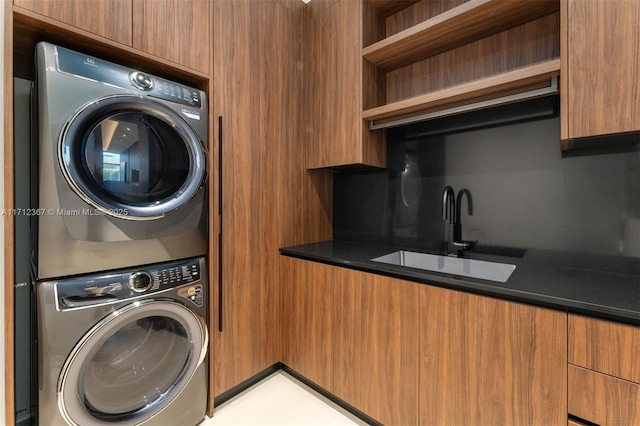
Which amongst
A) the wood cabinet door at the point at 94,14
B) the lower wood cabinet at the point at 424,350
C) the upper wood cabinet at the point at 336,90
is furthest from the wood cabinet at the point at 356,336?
the wood cabinet door at the point at 94,14

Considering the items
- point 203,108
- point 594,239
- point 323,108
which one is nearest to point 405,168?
point 323,108

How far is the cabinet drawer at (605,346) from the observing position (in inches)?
33.2

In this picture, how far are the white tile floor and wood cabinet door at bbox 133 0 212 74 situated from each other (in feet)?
6.07

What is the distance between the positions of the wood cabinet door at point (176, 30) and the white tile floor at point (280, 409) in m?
1.85

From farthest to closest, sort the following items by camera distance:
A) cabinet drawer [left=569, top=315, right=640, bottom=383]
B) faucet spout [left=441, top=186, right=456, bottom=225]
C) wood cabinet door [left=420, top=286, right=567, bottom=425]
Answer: faucet spout [left=441, top=186, right=456, bottom=225] < wood cabinet door [left=420, top=286, right=567, bottom=425] < cabinet drawer [left=569, top=315, right=640, bottom=383]

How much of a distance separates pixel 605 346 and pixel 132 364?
1765mm

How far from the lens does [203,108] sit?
149 centimetres

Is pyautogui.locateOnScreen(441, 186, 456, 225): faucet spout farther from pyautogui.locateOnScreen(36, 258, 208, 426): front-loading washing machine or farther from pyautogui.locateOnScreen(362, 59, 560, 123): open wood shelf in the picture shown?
pyautogui.locateOnScreen(36, 258, 208, 426): front-loading washing machine

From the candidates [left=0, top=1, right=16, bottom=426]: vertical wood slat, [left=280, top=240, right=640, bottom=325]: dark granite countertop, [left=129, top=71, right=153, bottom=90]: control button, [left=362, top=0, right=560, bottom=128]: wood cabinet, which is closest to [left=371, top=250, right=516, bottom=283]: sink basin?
[left=280, top=240, right=640, bottom=325]: dark granite countertop

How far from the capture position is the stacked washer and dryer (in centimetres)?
106

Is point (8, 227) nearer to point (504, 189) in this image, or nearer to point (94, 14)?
point (94, 14)

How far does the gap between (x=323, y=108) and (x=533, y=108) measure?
46.7 inches

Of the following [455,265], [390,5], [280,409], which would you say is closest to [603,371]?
[455,265]

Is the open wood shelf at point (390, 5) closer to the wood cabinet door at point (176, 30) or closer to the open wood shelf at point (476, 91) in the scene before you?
the open wood shelf at point (476, 91)
